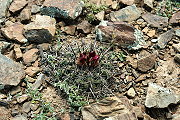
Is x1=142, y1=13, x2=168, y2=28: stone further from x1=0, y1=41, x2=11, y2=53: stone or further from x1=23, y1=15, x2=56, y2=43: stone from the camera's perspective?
x1=0, y1=41, x2=11, y2=53: stone

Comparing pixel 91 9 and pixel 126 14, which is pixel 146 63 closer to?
pixel 126 14

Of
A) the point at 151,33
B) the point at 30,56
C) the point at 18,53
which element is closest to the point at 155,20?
the point at 151,33

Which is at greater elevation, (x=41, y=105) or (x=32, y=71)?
(x=32, y=71)

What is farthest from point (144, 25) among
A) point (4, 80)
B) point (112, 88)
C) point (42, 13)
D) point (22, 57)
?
point (4, 80)

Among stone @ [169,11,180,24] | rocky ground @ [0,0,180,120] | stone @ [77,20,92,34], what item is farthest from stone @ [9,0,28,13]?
stone @ [169,11,180,24]

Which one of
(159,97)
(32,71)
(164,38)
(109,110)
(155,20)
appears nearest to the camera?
(109,110)
